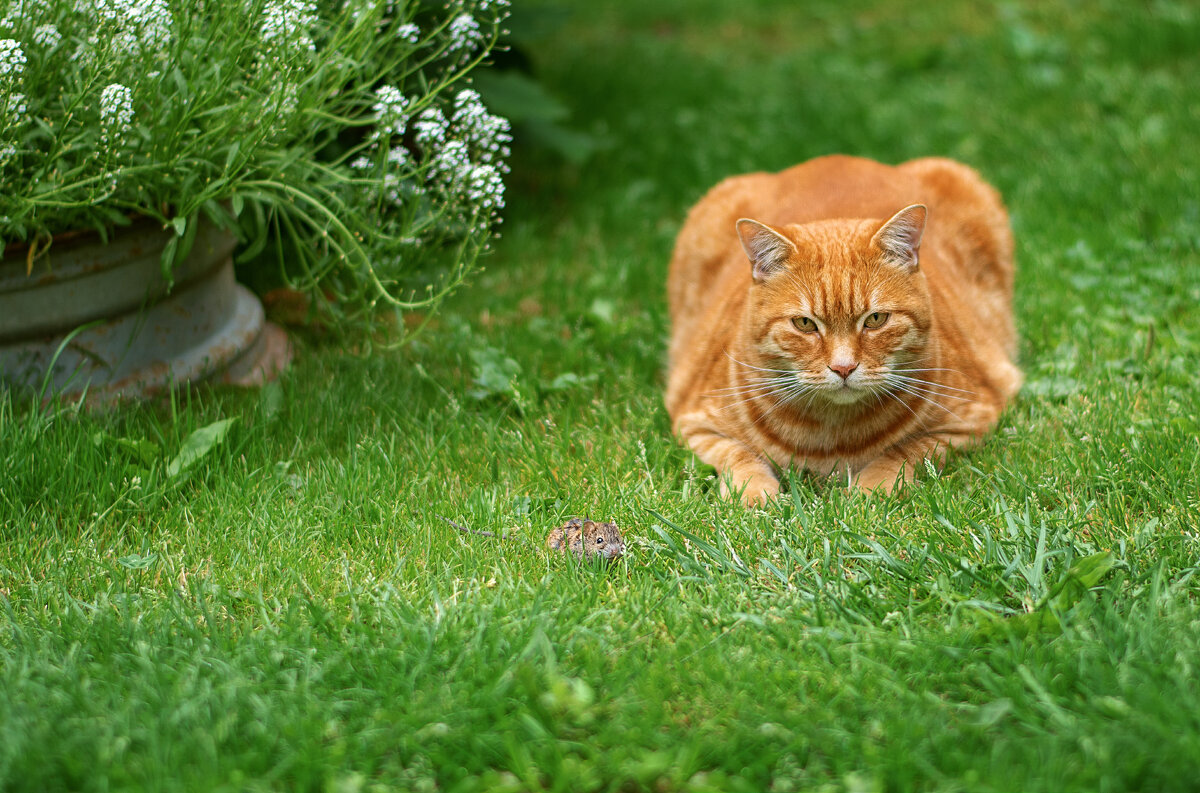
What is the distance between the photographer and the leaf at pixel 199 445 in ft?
9.77

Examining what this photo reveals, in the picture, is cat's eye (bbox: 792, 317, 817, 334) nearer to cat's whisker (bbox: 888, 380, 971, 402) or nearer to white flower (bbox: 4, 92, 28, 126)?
cat's whisker (bbox: 888, 380, 971, 402)

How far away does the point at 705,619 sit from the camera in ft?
7.74

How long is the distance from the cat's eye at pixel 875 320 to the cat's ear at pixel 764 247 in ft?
0.94

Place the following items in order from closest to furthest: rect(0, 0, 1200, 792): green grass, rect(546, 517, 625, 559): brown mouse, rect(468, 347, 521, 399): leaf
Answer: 1. rect(0, 0, 1200, 792): green grass
2. rect(546, 517, 625, 559): brown mouse
3. rect(468, 347, 521, 399): leaf

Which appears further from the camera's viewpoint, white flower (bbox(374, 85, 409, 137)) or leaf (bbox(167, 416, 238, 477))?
white flower (bbox(374, 85, 409, 137))

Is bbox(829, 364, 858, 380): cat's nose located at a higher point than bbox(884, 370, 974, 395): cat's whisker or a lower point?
higher

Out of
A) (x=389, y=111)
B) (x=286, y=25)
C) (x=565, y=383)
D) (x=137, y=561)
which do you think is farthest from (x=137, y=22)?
(x=565, y=383)

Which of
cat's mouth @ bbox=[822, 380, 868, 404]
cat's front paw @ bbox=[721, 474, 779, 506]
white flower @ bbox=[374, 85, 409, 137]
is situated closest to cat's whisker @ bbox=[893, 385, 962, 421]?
cat's mouth @ bbox=[822, 380, 868, 404]

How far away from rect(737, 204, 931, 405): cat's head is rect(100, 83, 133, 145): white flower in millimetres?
1703

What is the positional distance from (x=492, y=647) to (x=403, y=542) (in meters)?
0.62

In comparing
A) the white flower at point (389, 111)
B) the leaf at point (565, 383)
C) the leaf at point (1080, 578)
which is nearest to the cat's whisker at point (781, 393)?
the leaf at point (565, 383)

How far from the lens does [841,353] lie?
286 cm

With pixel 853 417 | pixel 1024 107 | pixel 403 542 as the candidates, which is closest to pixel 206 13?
pixel 403 542

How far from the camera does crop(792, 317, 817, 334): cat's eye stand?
2.96 meters
